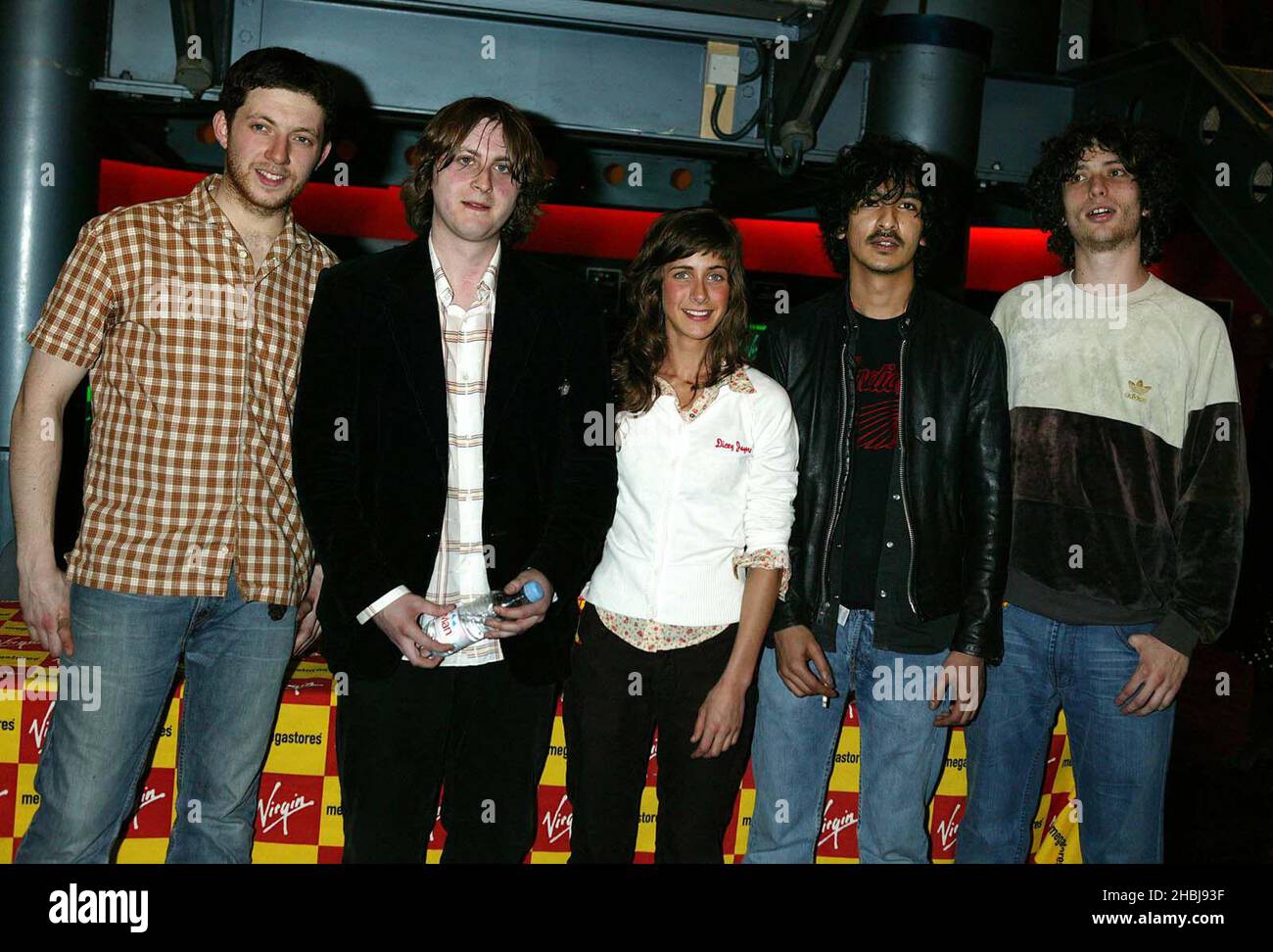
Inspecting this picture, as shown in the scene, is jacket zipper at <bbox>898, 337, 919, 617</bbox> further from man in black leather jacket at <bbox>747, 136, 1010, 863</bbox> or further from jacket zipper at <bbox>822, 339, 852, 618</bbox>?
jacket zipper at <bbox>822, 339, 852, 618</bbox>

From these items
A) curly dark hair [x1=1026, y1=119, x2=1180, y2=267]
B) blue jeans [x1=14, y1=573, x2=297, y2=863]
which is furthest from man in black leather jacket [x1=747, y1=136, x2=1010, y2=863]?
blue jeans [x1=14, y1=573, x2=297, y2=863]

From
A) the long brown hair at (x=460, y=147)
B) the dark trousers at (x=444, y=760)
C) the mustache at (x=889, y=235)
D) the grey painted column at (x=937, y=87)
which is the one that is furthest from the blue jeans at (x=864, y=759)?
the grey painted column at (x=937, y=87)

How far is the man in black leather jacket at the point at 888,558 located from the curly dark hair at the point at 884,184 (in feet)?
0.04

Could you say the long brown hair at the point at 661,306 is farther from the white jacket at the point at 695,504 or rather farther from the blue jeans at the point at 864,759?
the blue jeans at the point at 864,759

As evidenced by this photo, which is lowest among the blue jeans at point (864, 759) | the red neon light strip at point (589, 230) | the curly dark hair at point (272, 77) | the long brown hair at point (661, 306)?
the blue jeans at point (864, 759)

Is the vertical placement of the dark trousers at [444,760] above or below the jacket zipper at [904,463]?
below

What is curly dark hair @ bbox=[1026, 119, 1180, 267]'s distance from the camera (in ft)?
9.68

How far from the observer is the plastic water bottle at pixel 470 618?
2312mm

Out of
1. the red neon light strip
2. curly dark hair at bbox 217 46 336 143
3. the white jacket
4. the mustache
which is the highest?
the red neon light strip

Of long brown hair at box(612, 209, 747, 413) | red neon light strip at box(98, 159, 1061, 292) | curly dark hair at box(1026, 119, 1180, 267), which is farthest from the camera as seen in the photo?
red neon light strip at box(98, 159, 1061, 292)

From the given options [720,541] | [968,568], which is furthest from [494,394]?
[968,568]

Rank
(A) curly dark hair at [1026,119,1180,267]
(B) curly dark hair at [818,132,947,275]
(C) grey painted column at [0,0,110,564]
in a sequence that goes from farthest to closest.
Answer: (C) grey painted column at [0,0,110,564]
(A) curly dark hair at [1026,119,1180,267]
(B) curly dark hair at [818,132,947,275]

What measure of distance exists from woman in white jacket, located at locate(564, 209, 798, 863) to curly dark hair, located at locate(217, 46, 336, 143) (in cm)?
95
